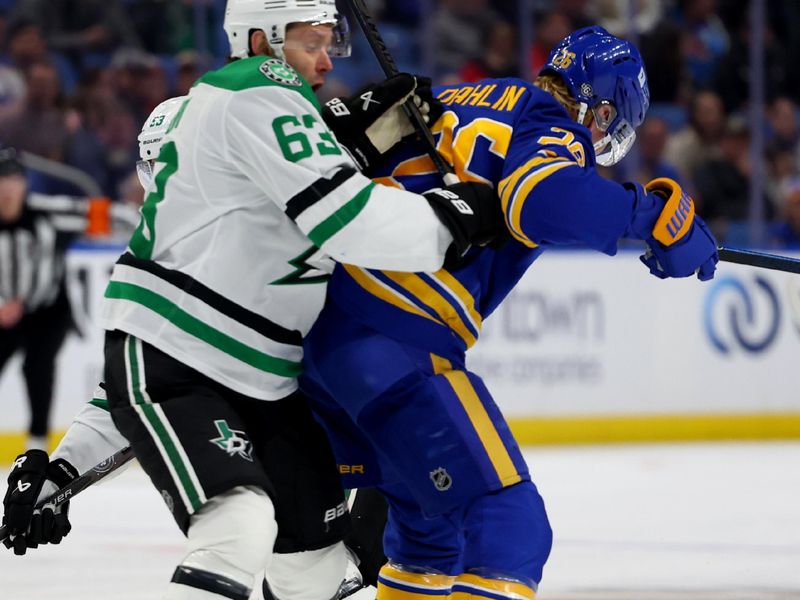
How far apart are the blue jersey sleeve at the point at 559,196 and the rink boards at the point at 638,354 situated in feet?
12.9

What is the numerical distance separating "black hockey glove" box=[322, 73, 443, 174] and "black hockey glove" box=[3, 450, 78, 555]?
2.35 feet

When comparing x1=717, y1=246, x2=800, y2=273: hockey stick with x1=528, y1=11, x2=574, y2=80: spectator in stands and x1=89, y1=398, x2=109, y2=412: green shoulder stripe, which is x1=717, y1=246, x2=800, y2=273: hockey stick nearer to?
x1=89, y1=398, x2=109, y2=412: green shoulder stripe

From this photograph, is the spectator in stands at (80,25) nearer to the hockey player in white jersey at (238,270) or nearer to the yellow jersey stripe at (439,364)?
the hockey player in white jersey at (238,270)

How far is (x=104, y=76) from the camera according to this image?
6734 millimetres

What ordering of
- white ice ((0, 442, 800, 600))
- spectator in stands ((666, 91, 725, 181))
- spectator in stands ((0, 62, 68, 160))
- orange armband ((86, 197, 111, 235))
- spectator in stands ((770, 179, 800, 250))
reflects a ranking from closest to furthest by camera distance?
white ice ((0, 442, 800, 600))
orange armband ((86, 197, 111, 235))
spectator in stands ((0, 62, 68, 160))
spectator in stands ((770, 179, 800, 250))
spectator in stands ((666, 91, 725, 181))

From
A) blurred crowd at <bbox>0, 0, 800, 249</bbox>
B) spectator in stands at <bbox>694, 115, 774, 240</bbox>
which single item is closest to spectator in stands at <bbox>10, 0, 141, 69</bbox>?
blurred crowd at <bbox>0, 0, 800, 249</bbox>

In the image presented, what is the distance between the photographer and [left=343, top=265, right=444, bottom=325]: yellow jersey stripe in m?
2.31

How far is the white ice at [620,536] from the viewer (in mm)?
3455

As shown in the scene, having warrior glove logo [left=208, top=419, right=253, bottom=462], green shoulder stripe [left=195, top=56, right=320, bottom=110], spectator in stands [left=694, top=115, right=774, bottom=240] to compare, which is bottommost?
spectator in stands [left=694, top=115, right=774, bottom=240]

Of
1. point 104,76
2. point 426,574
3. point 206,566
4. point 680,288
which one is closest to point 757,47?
point 680,288

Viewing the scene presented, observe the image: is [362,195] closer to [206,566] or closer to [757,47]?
[206,566]

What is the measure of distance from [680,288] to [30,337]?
289 centimetres

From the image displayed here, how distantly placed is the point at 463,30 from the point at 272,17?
17.0 feet

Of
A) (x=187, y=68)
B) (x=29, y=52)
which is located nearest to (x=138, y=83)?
(x=187, y=68)
